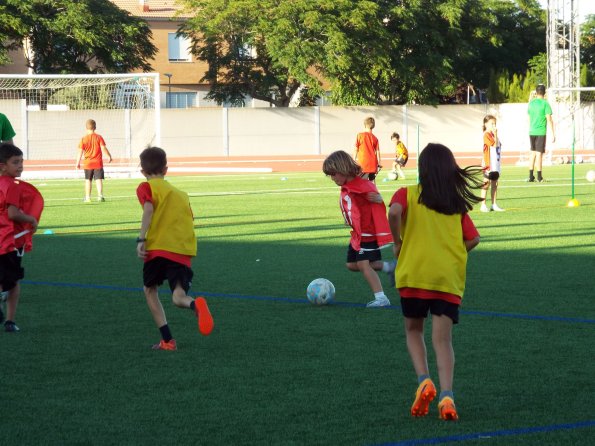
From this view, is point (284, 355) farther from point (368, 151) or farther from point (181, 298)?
point (368, 151)

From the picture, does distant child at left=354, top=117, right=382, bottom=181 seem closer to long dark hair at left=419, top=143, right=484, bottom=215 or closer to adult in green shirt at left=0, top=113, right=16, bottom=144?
adult in green shirt at left=0, top=113, right=16, bottom=144

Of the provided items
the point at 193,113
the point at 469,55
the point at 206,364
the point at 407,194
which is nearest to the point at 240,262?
the point at 206,364

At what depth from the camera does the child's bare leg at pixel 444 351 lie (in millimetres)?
5539

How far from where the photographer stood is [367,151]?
2056 centimetres

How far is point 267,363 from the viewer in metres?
7.02

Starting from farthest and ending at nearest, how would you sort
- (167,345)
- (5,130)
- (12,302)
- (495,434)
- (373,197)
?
(5,130)
(373,197)
(12,302)
(167,345)
(495,434)

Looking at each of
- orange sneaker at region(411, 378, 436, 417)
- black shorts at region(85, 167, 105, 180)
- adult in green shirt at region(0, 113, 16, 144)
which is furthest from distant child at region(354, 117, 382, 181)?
orange sneaker at region(411, 378, 436, 417)

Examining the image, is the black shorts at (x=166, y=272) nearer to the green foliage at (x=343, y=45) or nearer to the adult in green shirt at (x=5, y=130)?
the adult in green shirt at (x=5, y=130)

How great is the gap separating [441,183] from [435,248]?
34 centimetres

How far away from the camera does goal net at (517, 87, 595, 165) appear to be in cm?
3841

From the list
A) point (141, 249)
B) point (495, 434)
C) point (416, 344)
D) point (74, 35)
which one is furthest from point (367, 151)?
point (74, 35)

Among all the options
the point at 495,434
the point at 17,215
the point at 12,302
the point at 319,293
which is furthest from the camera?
the point at 319,293

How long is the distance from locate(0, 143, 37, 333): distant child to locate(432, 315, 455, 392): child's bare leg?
3.78 metres

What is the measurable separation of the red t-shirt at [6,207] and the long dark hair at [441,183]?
3.77 m
